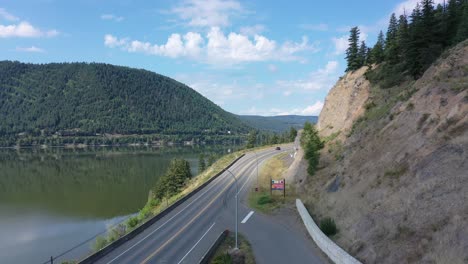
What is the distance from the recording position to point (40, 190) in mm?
106500

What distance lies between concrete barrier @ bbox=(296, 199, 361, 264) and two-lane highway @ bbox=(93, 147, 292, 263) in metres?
9.84

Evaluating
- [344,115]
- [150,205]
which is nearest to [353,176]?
[344,115]

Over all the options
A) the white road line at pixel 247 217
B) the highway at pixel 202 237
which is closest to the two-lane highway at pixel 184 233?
the highway at pixel 202 237

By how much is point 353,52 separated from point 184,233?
54.5 m

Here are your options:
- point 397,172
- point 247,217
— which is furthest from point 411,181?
point 247,217

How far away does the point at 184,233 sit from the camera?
40531mm

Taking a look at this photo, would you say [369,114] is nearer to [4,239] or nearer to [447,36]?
[447,36]

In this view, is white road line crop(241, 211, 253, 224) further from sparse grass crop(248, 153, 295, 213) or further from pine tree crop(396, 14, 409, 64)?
pine tree crop(396, 14, 409, 64)

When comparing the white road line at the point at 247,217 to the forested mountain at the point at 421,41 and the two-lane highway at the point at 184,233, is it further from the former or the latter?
the forested mountain at the point at 421,41

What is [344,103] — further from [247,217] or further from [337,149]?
[247,217]

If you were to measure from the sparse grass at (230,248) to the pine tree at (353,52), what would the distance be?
51344mm

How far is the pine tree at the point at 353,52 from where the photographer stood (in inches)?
2992

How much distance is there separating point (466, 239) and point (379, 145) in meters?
18.8

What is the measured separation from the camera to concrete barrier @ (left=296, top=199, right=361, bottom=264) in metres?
24.5
